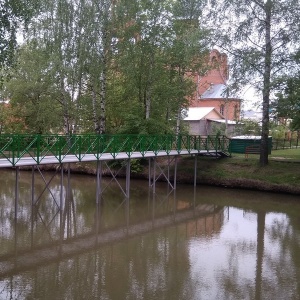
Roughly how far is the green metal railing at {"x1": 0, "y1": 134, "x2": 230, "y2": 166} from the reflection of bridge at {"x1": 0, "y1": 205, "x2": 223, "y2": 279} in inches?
111

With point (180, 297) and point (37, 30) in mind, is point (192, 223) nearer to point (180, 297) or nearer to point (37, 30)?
point (180, 297)

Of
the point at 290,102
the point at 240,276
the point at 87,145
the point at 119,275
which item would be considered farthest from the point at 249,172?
the point at 119,275

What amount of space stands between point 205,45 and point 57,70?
7.64 metres

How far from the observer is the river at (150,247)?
7453 mm

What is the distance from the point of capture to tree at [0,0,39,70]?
492 inches

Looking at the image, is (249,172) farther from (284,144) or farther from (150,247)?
(150,247)

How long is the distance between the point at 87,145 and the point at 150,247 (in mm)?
5619

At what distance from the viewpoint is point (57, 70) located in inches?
826

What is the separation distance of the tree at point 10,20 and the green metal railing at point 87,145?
9.12 feet

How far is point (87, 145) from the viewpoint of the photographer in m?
14.6

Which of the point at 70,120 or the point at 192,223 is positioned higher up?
the point at 70,120

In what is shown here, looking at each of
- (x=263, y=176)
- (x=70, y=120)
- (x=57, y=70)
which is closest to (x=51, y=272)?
(x=263, y=176)

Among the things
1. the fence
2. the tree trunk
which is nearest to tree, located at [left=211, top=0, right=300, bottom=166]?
the tree trunk

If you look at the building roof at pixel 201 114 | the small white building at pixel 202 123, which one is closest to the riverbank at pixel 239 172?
the small white building at pixel 202 123
